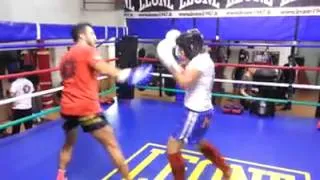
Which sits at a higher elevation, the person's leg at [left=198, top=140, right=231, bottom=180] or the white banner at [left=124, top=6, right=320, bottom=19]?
the white banner at [left=124, top=6, right=320, bottom=19]

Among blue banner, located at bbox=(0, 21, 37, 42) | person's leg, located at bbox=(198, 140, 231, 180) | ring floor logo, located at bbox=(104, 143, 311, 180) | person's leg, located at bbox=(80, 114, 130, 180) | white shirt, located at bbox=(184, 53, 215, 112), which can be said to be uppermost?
blue banner, located at bbox=(0, 21, 37, 42)

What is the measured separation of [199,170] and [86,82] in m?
1.23

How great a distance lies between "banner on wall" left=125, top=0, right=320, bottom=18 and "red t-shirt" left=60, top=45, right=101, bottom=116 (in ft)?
10.8

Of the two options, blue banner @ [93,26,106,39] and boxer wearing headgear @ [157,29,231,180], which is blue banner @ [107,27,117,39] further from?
boxer wearing headgear @ [157,29,231,180]

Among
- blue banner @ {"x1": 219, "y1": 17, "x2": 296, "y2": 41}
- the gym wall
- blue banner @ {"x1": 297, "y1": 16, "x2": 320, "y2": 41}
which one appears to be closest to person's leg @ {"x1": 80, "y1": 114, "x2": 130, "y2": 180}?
blue banner @ {"x1": 219, "y1": 17, "x2": 296, "y2": 41}

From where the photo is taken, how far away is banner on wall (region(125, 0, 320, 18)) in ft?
13.9

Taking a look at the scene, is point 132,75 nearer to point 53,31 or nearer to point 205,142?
point 205,142

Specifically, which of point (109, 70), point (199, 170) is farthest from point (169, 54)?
point (199, 170)

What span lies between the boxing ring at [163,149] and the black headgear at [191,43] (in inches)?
41.6

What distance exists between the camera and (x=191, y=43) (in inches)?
75.3

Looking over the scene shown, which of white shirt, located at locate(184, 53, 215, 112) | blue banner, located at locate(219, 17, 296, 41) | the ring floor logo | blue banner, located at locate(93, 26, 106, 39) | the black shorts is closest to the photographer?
white shirt, located at locate(184, 53, 215, 112)

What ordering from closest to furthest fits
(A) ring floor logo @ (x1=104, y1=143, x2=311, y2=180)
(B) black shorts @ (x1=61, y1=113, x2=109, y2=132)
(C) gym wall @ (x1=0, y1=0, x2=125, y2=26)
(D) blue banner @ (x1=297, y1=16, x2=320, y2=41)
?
1. (B) black shorts @ (x1=61, y1=113, x2=109, y2=132)
2. (A) ring floor logo @ (x1=104, y1=143, x2=311, y2=180)
3. (D) blue banner @ (x1=297, y1=16, x2=320, y2=41)
4. (C) gym wall @ (x1=0, y1=0, x2=125, y2=26)

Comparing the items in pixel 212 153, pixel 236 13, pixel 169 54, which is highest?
pixel 236 13

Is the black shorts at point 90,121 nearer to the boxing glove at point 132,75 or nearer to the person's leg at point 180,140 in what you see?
the boxing glove at point 132,75
